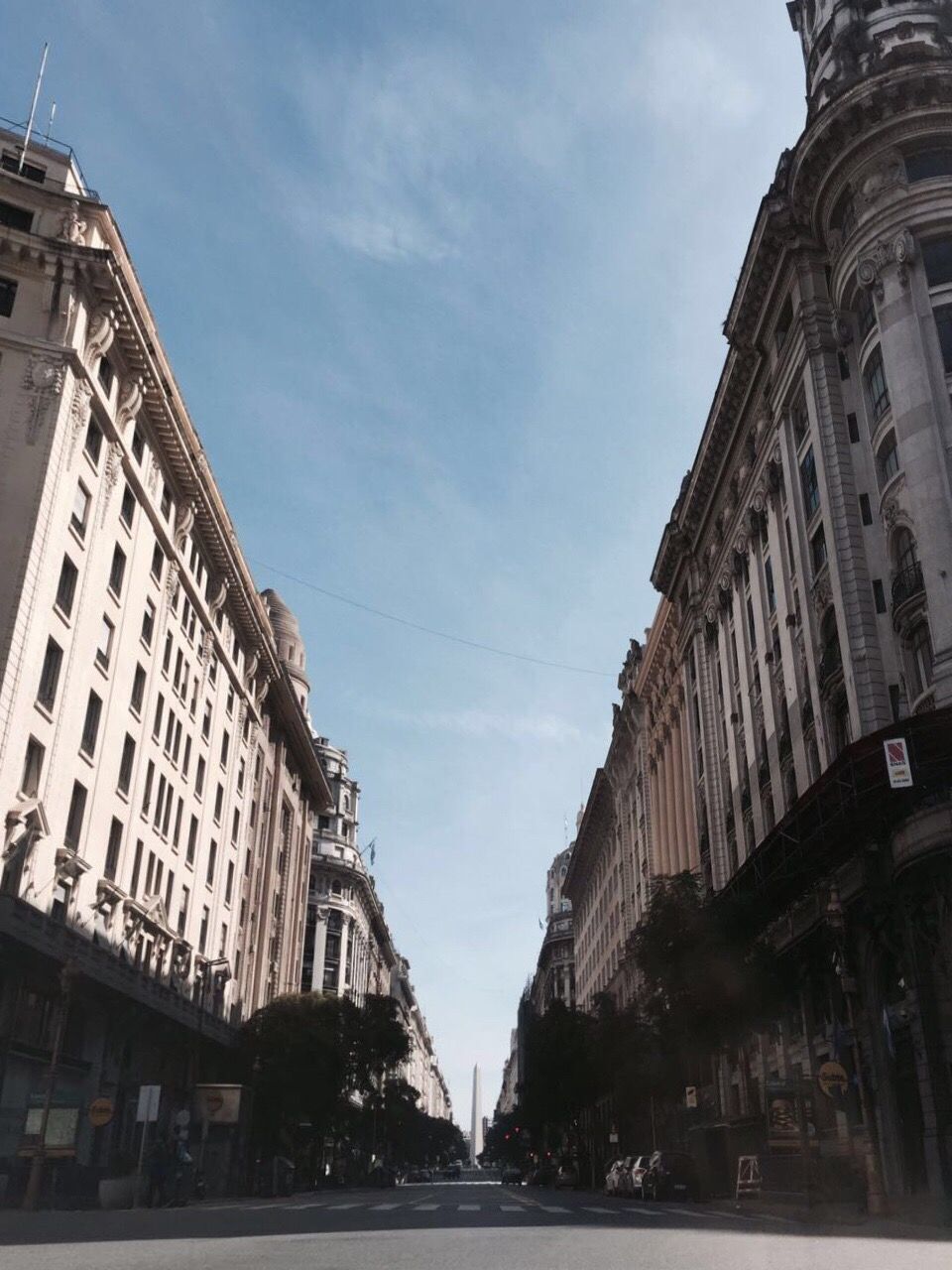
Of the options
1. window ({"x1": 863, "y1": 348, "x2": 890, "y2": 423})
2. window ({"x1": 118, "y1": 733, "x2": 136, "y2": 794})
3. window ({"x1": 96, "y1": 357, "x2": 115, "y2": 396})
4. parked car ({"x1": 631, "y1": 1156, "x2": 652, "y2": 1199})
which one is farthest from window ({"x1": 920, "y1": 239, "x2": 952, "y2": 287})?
window ({"x1": 118, "y1": 733, "x2": 136, "y2": 794})

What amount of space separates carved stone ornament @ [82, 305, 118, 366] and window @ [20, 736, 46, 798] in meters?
13.1

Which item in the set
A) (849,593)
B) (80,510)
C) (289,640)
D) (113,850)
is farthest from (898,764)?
(289,640)

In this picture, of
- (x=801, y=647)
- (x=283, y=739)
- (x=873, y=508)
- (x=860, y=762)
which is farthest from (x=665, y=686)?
(x=860, y=762)


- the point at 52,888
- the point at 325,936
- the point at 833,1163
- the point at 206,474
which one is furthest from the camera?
the point at 325,936

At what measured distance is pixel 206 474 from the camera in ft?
170

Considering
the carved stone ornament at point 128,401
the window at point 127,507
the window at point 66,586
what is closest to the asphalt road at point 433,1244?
the window at point 66,586

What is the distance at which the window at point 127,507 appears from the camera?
143 feet

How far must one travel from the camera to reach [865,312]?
38062mm

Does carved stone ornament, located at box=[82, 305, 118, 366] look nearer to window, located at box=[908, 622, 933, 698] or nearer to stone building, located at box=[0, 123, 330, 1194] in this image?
stone building, located at box=[0, 123, 330, 1194]

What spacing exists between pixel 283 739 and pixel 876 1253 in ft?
218

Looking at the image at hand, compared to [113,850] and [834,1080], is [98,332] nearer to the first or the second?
[113,850]

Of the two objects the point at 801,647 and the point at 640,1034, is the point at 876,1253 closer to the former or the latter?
the point at 801,647

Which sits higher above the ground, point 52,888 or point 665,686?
point 665,686

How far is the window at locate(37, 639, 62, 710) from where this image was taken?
3531 centimetres
